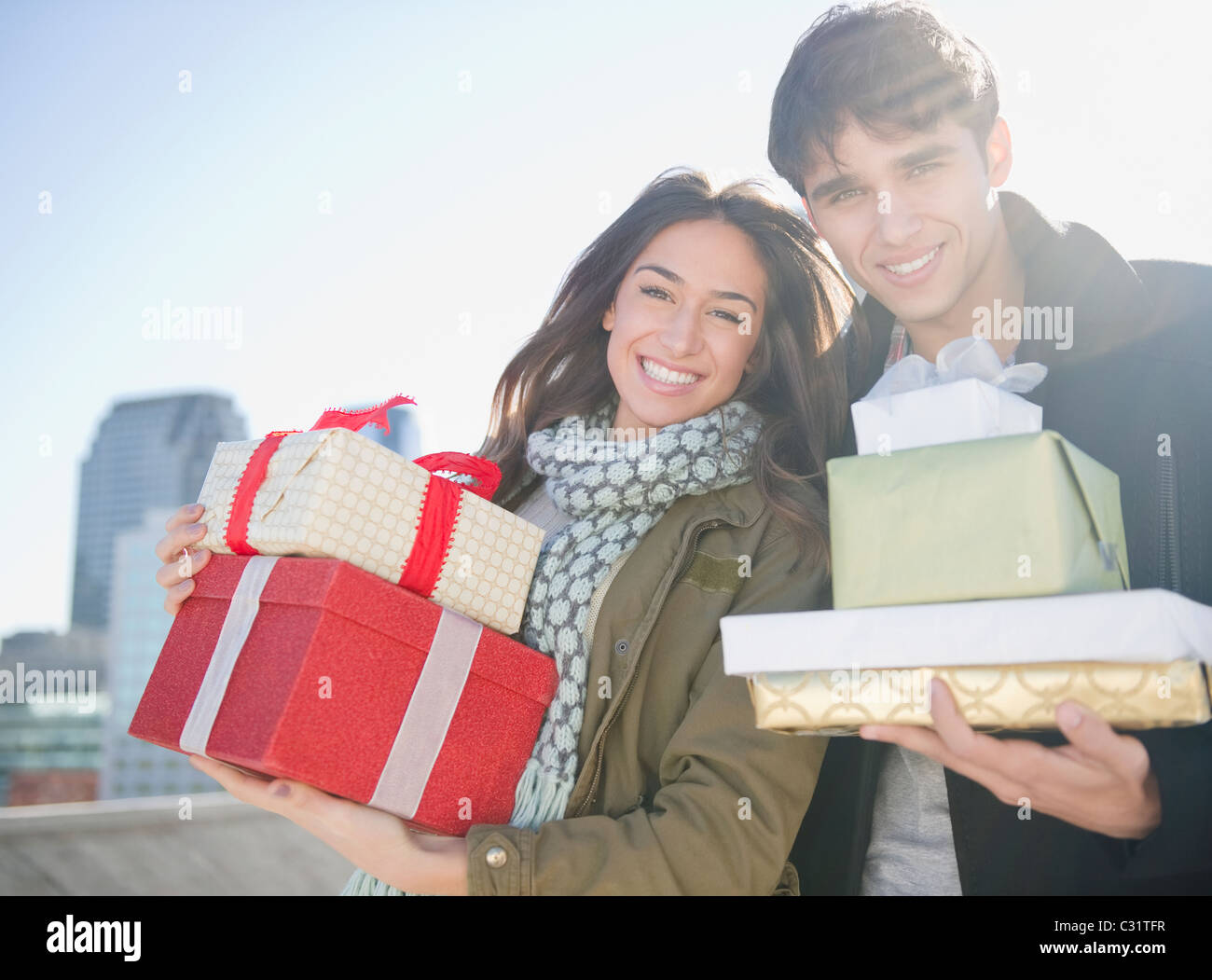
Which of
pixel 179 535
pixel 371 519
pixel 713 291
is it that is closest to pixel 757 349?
pixel 713 291

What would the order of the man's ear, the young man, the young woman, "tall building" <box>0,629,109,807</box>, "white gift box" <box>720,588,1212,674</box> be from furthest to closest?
"tall building" <box>0,629,109,807</box> → the man's ear → the young woman → the young man → "white gift box" <box>720,588,1212,674</box>

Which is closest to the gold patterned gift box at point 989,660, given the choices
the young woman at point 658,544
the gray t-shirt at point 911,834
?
the young woman at point 658,544

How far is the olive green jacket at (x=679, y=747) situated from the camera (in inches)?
63.3

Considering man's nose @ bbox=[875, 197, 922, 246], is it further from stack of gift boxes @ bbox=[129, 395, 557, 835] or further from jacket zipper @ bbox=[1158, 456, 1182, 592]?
stack of gift boxes @ bbox=[129, 395, 557, 835]

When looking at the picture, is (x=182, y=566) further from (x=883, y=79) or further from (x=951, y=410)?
(x=883, y=79)

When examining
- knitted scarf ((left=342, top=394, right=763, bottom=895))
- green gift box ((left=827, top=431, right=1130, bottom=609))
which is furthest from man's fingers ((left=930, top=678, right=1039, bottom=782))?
knitted scarf ((left=342, top=394, right=763, bottom=895))

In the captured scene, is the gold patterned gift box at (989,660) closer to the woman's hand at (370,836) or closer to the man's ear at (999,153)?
the woman's hand at (370,836)

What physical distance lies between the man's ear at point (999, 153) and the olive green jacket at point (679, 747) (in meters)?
0.81

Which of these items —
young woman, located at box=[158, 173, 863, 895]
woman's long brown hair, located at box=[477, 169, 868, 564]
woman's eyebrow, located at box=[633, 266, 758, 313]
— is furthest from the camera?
woman's eyebrow, located at box=[633, 266, 758, 313]

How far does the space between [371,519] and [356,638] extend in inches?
7.8

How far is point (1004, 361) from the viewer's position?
190 centimetres

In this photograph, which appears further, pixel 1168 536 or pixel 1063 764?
pixel 1168 536

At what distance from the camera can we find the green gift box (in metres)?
1.23

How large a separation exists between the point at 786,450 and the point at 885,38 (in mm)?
862
